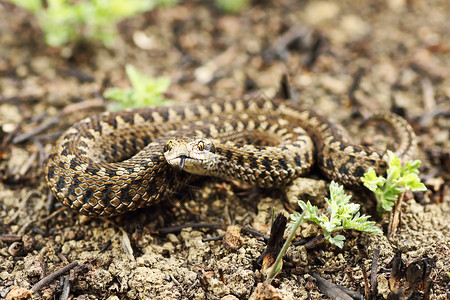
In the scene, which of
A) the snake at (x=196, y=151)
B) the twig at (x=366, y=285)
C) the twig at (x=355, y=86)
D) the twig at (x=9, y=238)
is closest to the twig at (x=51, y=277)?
the snake at (x=196, y=151)

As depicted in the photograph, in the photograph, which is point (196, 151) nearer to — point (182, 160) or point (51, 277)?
point (182, 160)

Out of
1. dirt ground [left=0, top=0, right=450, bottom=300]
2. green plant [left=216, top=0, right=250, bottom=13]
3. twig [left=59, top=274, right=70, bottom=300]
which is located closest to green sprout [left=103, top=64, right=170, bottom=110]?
dirt ground [left=0, top=0, right=450, bottom=300]

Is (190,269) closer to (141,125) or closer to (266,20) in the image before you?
(141,125)

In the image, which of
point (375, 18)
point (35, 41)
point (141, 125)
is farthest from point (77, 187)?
point (375, 18)

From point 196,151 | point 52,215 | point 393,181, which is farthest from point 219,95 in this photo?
point 393,181

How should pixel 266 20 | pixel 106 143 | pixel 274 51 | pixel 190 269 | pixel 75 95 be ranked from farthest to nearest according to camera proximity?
1. pixel 266 20
2. pixel 274 51
3. pixel 75 95
4. pixel 106 143
5. pixel 190 269

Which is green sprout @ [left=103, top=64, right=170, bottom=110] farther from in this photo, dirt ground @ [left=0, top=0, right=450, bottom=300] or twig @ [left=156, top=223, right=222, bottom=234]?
twig @ [left=156, top=223, right=222, bottom=234]

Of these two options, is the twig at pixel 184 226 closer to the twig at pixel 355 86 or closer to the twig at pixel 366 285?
the twig at pixel 366 285
